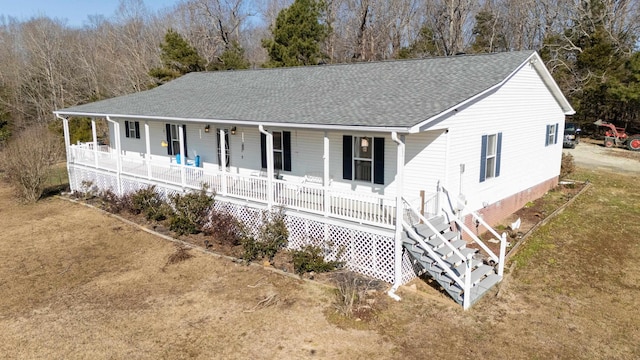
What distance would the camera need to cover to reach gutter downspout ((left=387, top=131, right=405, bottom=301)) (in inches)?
364

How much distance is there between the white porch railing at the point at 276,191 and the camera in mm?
10258

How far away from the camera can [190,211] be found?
533 inches

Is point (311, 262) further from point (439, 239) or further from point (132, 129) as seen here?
point (132, 129)

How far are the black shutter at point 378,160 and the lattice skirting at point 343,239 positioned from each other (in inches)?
72.7

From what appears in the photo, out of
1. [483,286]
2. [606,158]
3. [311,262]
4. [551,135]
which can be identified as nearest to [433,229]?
[483,286]

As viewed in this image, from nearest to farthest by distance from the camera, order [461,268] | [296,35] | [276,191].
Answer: [461,268] < [276,191] < [296,35]

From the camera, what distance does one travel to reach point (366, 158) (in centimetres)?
1191

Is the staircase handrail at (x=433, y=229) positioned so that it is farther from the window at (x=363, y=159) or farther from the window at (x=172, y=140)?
the window at (x=172, y=140)

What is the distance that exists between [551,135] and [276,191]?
38.4ft

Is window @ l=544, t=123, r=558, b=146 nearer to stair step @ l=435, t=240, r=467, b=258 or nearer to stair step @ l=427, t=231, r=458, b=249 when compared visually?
stair step @ l=427, t=231, r=458, b=249

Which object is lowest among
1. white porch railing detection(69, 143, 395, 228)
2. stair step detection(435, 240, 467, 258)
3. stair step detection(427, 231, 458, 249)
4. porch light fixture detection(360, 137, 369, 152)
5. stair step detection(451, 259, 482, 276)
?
stair step detection(451, 259, 482, 276)

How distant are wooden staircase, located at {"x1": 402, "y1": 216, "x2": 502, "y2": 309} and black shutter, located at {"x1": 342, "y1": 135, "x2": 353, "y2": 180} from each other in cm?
291

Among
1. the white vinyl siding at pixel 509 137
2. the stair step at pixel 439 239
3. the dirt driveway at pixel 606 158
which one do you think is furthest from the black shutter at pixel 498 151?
the dirt driveway at pixel 606 158

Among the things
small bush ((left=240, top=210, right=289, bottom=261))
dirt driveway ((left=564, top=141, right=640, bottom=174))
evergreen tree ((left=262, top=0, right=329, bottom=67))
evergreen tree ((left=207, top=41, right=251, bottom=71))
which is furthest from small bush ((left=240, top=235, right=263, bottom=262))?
evergreen tree ((left=207, top=41, right=251, bottom=71))
